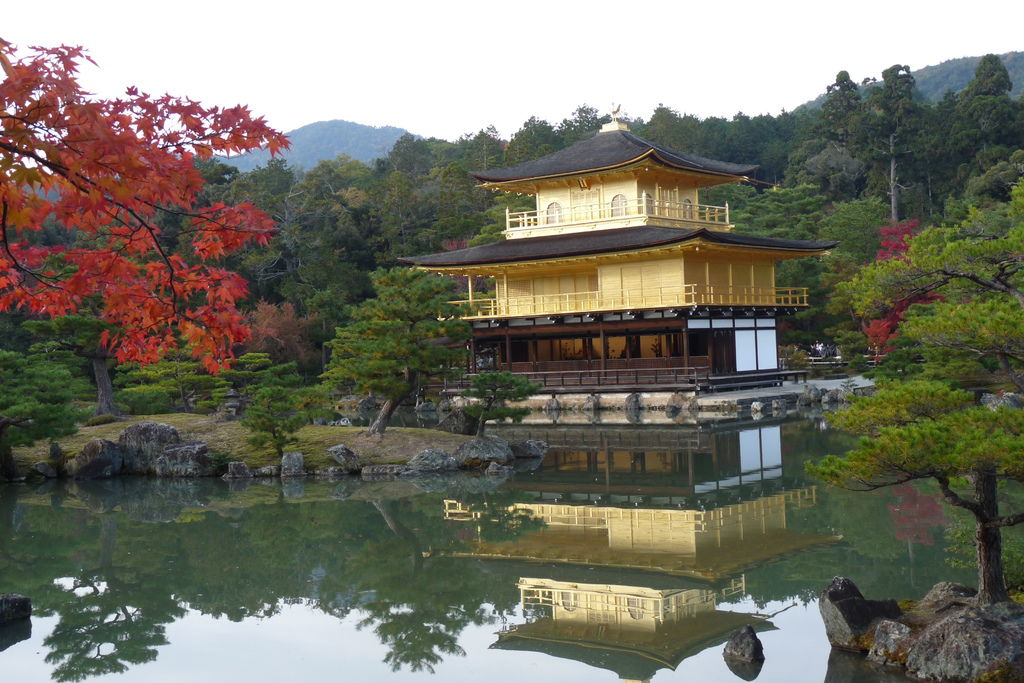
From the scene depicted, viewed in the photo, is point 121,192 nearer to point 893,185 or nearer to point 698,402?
point 698,402

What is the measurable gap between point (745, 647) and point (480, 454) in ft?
34.6

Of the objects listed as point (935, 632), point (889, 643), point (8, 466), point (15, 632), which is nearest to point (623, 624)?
point (889, 643)

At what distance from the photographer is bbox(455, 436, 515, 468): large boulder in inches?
666

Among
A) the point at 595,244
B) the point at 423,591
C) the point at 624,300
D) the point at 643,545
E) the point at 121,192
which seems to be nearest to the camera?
the point at 121,192

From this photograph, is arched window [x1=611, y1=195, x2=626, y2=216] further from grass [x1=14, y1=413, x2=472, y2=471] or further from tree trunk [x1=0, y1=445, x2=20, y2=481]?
tree trunk [x1=0, y1=445, x2=20, y2=481]

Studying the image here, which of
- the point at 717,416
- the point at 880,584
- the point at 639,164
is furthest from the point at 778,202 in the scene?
the point at 880,584

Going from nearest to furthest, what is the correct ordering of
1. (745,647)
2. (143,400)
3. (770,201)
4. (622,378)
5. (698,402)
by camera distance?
(745,647), (143,400), (698,402), (622,378), (770,201)

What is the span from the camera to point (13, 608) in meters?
8.30

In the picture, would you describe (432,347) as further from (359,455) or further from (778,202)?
(778,202)

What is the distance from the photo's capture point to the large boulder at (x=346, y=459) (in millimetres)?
16797

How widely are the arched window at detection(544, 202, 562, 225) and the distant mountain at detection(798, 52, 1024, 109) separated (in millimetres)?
69909

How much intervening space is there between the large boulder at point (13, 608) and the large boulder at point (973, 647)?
707 cm

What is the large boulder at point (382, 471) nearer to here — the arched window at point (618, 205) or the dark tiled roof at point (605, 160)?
the dark tiled roof at point (605, 160)

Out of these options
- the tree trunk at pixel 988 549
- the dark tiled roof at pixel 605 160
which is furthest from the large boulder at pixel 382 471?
the dark tiled roof at pixel 605 160
